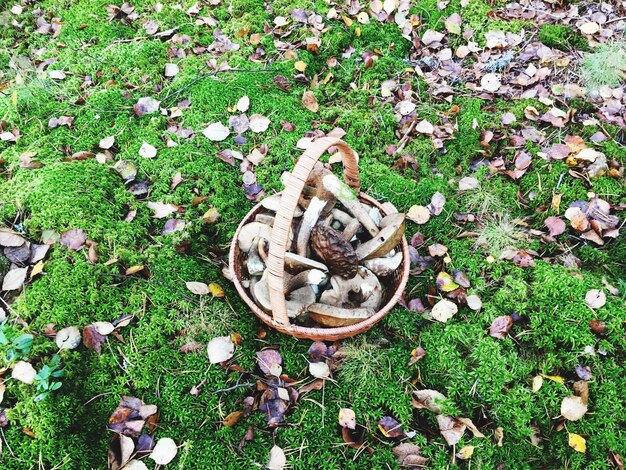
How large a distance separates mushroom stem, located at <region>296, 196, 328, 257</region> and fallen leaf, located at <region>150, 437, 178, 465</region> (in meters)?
1.05

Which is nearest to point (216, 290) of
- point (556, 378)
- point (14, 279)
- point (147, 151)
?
point (14, 279)

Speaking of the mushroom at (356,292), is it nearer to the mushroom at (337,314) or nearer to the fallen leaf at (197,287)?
the mushroom at (337,314)

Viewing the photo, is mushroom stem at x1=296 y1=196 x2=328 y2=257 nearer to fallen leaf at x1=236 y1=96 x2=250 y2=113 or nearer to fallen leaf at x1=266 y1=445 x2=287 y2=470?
fallen leaf at x1=266 y1=445 x2=287 y2=470

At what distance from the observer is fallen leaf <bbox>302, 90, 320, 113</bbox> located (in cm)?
344

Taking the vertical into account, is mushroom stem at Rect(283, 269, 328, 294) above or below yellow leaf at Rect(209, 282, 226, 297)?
above

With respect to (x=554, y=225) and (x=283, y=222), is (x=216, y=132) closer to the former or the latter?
(x=283, y=222)

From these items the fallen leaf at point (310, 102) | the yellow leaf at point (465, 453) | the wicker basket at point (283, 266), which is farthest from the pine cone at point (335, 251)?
the fallen leaf at point (310, 102)

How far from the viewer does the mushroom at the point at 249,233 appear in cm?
242

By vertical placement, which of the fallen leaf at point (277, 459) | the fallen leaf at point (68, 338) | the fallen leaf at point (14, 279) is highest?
the fallen leaf at point (14, 279)

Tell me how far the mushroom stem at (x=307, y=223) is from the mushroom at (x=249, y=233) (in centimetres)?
18

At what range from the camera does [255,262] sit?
2371 millimetres

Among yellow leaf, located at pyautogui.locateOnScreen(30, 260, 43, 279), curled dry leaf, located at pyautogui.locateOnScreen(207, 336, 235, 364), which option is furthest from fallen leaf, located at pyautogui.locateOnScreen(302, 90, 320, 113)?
yellow leaf, located at pyautogui.locateOnScreen(30, 260, 43, 279)

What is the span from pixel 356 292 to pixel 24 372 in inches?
61.7

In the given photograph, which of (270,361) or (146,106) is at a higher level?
(146,106)
